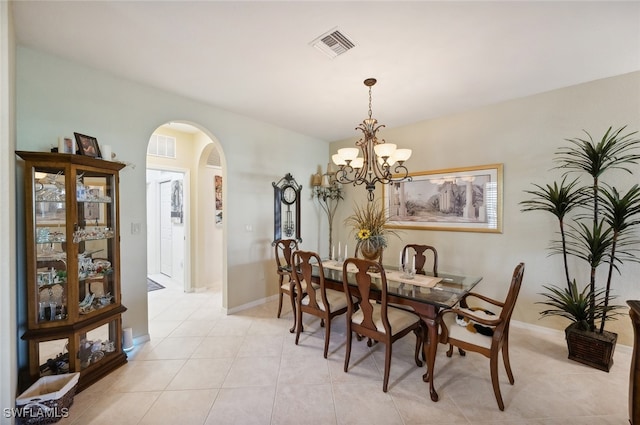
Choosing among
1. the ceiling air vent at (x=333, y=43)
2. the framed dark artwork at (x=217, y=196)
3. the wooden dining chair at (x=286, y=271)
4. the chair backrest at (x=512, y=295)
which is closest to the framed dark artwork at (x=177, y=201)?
the framed dark artwork at (x=217, y=196)

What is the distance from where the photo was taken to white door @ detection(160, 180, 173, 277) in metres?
4.96

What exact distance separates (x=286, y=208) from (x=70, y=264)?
269 centimetres

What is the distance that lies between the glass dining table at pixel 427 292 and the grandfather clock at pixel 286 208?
148 centimetres

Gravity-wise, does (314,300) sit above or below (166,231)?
below

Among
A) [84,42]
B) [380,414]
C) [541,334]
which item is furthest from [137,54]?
[541,334]

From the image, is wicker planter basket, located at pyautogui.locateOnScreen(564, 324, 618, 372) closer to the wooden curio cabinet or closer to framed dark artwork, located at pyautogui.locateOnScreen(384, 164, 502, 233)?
framed dark artwork, located at pyautogui.locateOnScreen(384, 164, 502, 233)

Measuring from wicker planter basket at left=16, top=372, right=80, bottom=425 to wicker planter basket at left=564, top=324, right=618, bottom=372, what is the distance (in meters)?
4.13

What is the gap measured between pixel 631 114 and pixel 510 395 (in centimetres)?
287

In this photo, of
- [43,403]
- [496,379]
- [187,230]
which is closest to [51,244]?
[43,403]

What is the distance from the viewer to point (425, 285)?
2.31 m

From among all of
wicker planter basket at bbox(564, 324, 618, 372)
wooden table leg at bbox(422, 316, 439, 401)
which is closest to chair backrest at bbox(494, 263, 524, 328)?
wooden table leg at bbox(422, 316, 439, 401)

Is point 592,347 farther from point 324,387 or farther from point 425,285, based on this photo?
point 324,387

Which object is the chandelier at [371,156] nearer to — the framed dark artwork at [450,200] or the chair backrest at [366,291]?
the chair backrest at [366,291]

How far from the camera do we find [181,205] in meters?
4.54
